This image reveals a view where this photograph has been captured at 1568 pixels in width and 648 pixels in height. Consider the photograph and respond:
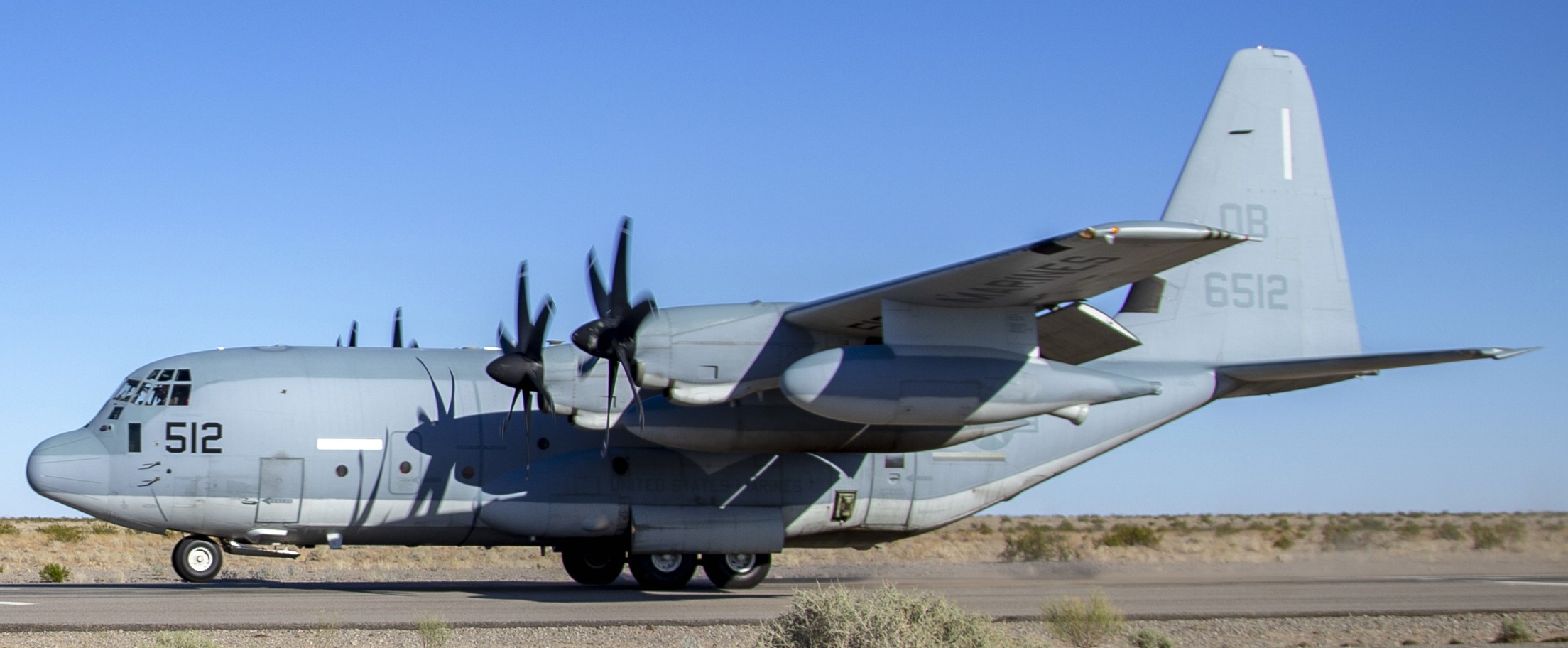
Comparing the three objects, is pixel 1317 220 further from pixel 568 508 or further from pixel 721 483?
pixel 568 508

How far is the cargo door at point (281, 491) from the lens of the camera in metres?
18.4

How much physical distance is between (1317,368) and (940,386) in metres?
5.92

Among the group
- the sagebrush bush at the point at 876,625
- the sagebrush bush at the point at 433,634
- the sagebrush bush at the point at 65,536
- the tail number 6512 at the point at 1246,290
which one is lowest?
the sagebrush bush at the point at 65,536

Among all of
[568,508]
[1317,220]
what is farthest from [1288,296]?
[568,508]

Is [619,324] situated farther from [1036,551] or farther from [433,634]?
[1036,551]

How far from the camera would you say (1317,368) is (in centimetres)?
1781

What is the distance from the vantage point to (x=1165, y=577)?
933 inches

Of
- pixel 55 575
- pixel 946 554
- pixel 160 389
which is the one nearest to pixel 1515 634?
pixel 160 389

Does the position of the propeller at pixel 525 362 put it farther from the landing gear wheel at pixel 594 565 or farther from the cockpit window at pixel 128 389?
the cockpit window at pixel 128 389

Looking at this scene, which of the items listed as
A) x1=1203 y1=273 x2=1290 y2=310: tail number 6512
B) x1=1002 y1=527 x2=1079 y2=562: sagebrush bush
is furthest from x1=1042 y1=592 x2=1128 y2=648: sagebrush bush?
x1=1002 y1=527 x2=1079 y2=562: sagebrush bush

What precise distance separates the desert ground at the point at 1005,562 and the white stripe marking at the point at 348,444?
2.88 meters

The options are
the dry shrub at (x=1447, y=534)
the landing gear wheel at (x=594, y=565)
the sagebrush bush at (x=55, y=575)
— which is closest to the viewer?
the landing gear wheel at (x=594, y=565)

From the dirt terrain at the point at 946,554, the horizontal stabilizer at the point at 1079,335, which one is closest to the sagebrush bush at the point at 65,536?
the dirt terrain at the point at 946,554

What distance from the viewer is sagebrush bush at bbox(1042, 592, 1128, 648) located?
12.3 meters
